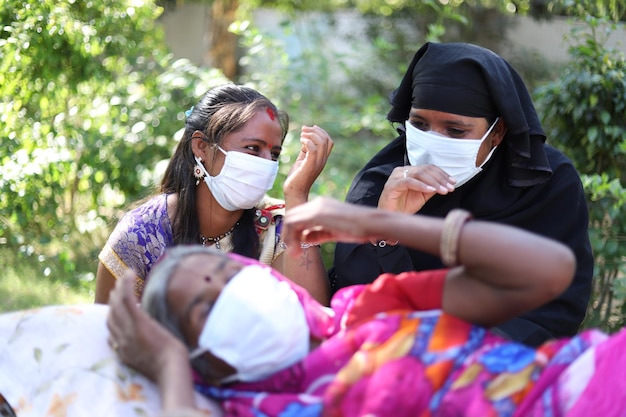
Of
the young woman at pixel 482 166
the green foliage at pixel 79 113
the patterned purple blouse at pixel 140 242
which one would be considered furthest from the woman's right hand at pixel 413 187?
the green foliage at pixel 79 113

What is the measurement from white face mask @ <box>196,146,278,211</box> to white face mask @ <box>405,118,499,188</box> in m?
0.65

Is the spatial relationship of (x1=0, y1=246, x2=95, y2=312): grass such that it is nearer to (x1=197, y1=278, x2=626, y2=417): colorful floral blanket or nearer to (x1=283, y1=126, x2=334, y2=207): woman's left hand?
(x1=283, y1=126, x2=334, y2=207): woman's left hand

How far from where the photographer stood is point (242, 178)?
3340mm

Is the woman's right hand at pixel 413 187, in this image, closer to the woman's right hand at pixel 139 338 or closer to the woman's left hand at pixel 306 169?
the woman's left hand at pixel 306 169

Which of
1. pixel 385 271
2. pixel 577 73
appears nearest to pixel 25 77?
pixel 385 271

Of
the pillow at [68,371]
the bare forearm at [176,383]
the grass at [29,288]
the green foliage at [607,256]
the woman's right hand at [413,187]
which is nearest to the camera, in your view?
the bare forearm at [176,383]

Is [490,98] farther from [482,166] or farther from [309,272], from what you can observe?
[309,272]

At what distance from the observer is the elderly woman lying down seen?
1900 millimetres

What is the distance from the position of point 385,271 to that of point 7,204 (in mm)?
2750

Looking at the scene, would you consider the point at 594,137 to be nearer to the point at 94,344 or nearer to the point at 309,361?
the point at 309,361

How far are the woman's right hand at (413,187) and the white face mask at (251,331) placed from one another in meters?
1.09

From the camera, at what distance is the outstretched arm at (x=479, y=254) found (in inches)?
76.6

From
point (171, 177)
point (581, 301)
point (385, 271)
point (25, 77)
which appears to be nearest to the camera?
point (581, 301)

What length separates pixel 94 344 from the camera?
2.21m
